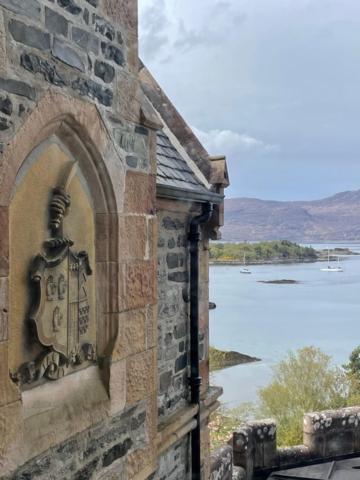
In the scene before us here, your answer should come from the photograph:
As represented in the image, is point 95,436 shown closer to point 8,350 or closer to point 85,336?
point 85,336

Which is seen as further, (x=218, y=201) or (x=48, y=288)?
(x=218, y=201)

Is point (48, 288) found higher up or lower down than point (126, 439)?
higher up

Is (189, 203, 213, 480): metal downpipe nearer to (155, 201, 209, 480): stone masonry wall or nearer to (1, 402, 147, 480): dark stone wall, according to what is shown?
(155, 201, 209, 480): stone masonry wall

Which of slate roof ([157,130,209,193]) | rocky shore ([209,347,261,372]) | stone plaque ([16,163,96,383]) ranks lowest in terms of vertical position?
rocky shore ([209,347,261,372])

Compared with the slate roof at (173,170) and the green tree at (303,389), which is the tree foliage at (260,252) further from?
the slate roof at (173,170)

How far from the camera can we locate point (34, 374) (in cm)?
258

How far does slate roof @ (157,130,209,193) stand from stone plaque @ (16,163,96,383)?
1.26m

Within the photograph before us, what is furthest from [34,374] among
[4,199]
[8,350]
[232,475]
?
[232,475]

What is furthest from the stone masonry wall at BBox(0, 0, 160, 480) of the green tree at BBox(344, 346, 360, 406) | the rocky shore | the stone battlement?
the rocky shore

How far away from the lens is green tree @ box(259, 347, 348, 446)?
16.9 m

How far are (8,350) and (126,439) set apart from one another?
128 centimetres

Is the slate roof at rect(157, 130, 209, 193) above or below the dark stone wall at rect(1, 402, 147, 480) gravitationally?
above

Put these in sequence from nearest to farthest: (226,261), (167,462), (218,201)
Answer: (167,462) < (218,201) < (226,261)

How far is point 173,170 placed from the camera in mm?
4695
